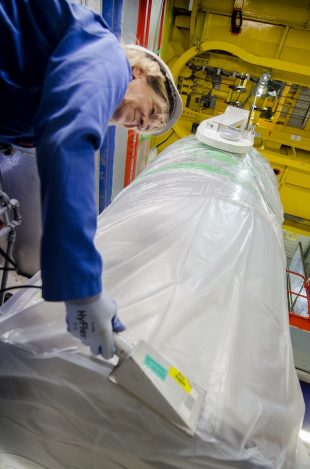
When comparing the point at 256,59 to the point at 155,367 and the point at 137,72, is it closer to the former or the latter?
the point at 137,72

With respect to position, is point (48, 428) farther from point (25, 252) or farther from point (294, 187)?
point (294, 187)

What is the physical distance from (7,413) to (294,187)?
3719 millimetres

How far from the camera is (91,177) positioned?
45 centimetres

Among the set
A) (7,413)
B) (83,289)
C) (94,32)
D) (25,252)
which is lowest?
(25,252)

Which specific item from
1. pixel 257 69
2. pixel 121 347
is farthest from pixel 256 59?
pixel 121 347

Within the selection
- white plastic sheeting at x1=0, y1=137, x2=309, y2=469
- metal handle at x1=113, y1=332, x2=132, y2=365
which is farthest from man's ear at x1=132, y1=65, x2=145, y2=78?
metal handle at x1=113, y1=332, x2=132, y2=365

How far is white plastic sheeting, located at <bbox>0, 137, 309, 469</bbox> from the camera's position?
53cm

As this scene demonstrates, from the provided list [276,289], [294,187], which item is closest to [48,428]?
[276,289]

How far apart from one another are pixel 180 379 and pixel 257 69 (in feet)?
11.6

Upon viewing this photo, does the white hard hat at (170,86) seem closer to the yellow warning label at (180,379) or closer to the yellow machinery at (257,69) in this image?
the yellow warning label at (180,379)

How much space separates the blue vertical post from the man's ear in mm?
1257

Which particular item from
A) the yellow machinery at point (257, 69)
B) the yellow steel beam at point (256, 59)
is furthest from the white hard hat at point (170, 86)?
the yellow steel beam at point (256, 59)

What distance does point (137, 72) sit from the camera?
70 centimetres

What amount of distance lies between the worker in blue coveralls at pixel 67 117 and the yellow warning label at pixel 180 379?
0.38 feet
